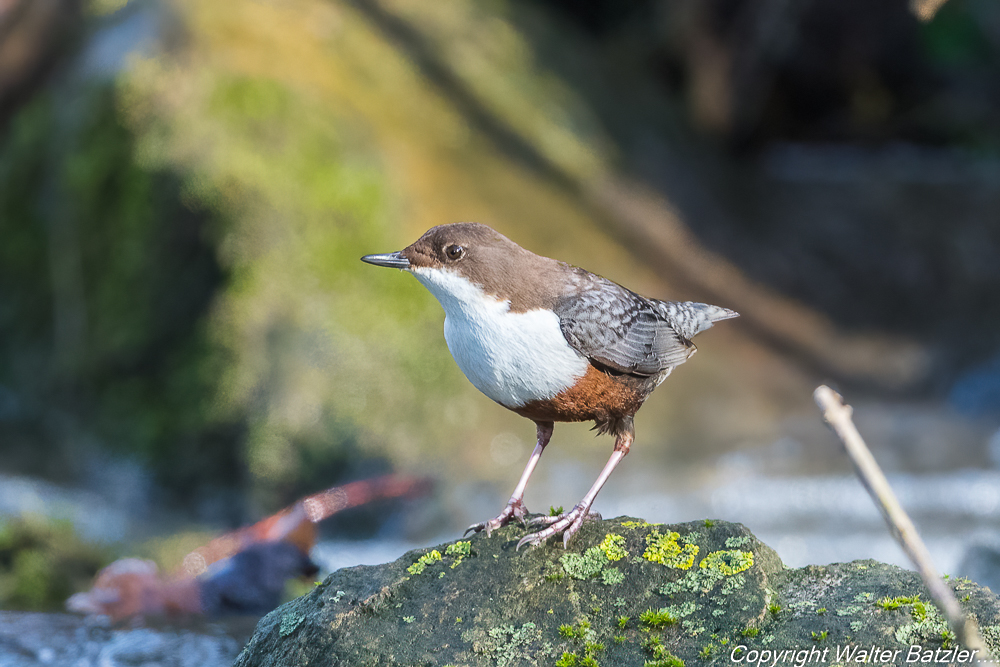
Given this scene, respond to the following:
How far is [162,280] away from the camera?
24.6 feet

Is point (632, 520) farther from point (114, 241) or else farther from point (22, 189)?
point (22, 189)

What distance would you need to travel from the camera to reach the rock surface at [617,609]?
2617mm

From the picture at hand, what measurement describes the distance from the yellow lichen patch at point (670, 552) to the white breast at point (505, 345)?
683 mm

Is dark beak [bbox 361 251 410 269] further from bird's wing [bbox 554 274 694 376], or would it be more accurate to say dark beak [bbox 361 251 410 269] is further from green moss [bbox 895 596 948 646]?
green moss [bbox 895 596 948 646]

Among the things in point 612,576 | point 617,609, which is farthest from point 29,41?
point 617,609

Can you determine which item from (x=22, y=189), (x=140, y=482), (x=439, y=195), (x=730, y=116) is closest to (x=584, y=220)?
(x=439, y=195)

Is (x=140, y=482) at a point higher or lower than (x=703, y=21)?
lower

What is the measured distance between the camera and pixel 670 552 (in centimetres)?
301

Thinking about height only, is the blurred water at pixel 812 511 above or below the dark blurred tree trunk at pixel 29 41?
below

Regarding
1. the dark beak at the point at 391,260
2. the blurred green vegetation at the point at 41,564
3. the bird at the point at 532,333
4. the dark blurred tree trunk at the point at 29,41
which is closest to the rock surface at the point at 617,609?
the bird at the point at 532,333

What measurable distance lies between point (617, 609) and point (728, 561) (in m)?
0.45

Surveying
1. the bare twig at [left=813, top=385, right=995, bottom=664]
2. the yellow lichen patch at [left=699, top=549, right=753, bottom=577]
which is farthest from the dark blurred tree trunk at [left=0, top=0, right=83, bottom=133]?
the bare twig at [left=813, top=385, right=995, bottom=664]

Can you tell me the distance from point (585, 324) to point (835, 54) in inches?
421

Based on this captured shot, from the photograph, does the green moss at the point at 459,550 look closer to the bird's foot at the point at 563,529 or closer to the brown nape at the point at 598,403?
the bird's foot at the point at 563,529
